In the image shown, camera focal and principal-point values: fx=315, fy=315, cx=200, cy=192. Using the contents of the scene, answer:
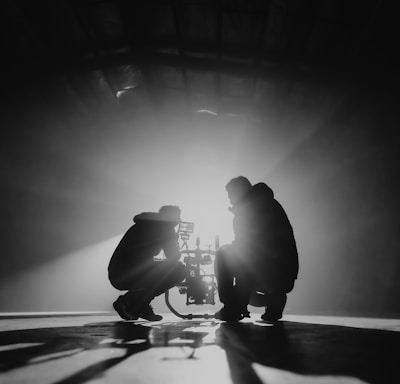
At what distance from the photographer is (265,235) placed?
2.70 metres

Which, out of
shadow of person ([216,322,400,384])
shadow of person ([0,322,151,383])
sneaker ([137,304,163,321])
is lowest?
shadow of person ([216,322,400,384])

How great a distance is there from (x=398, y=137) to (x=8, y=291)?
26.1 feet

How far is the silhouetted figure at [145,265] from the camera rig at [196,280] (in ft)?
1.14

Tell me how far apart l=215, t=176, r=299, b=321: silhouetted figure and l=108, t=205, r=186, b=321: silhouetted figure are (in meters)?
0.59

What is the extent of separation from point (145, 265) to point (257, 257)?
114cm

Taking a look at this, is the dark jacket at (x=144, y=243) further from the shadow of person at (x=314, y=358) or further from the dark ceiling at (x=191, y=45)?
the dark ceiling at (x=191, y=45)

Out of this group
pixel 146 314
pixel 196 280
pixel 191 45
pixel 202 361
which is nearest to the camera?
pixel 202 361

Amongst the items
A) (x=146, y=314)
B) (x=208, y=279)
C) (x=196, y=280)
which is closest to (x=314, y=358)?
(x=146, y=314)

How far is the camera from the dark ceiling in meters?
4.98

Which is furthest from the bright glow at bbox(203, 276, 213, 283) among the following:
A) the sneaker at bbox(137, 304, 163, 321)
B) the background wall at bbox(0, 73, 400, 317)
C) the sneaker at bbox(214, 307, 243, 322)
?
the background wall at bbox(0, 73, 400, 317)

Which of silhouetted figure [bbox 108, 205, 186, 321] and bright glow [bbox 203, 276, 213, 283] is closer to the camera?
silhouetted figure [bbox 108, 205, 186, 321]

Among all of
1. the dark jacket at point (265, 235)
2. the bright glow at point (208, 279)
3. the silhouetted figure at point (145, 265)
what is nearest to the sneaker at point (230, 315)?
the dark jacket at point (265, 235)

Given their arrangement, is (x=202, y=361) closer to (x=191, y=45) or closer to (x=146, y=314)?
(x=146, y=314)

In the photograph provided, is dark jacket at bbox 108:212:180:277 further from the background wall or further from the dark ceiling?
the dark ceiling
